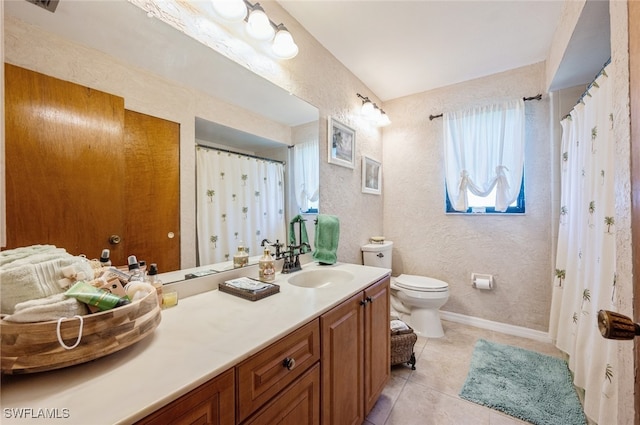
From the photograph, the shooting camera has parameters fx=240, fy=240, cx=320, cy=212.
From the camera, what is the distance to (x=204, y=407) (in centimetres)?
55

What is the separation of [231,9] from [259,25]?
0.15 meters

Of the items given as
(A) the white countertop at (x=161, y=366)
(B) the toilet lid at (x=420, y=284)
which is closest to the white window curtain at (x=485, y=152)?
(B) the toilet lid at (x=420, y=284)

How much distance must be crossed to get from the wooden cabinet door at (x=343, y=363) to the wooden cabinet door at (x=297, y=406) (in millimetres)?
49

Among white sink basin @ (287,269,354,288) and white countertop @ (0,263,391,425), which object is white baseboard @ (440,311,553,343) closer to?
white sink basin @ (287,269,354,288)

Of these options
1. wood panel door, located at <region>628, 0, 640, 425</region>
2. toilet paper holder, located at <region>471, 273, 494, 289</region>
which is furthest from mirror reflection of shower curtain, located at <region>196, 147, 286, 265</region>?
toilet paper holder, located at <region>471, 273, 494, 289</region>

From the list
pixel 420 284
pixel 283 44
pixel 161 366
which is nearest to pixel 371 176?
pixel 420 284

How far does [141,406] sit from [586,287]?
6.80 feet

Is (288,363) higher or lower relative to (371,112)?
lower

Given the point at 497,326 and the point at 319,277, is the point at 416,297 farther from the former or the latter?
the point at 319,277

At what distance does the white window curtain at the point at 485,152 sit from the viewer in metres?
2.14

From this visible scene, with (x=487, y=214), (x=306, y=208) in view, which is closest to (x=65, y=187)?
(x=306, y=208)

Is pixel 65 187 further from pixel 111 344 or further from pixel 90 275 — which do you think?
pixel 111 344

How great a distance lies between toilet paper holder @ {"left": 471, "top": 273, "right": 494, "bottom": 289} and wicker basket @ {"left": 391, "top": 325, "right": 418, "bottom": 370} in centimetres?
100

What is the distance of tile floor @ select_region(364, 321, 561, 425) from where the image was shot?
133cm
